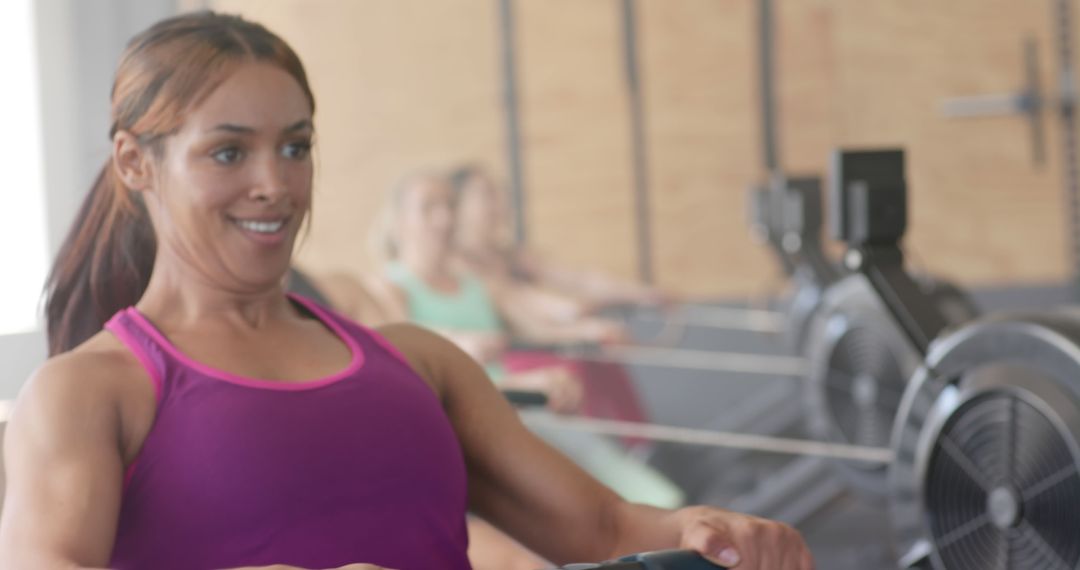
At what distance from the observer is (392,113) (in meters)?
3.65

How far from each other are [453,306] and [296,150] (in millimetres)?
2413

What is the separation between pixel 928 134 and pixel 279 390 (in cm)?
379

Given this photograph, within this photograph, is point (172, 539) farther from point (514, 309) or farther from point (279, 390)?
point (514, 309)

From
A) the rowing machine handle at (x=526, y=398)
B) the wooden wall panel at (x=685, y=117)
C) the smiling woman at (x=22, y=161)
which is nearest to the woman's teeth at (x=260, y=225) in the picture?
the rowing machine handle at (x=526, y=398)

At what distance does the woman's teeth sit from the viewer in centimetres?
122

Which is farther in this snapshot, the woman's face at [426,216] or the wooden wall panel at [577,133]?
the wooden wall panel at [577,133]

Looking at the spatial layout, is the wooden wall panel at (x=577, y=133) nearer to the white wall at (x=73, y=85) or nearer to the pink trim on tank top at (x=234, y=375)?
the white wall at (x=73, y=85)

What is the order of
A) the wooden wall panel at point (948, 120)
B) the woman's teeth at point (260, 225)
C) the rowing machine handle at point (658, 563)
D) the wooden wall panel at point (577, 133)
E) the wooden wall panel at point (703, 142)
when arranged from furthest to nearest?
1. the wooden wall panel at point (948, 120)
2. the wooden wall panel at point (703, 142)
3. the wooden wall panel at point (577, 133)
4. the woman's teeth at point (260, 225)
5. the rowing machine handle at point (658, 563)

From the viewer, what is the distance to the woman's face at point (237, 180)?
46.9 inches

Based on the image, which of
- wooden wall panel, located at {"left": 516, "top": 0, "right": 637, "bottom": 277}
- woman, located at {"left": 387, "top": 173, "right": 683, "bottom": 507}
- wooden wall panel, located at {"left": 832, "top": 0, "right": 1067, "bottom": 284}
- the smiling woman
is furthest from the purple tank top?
wooden wall panel, located at {"left": 832, "top": 0, "right": 1067, "bottom": 284}

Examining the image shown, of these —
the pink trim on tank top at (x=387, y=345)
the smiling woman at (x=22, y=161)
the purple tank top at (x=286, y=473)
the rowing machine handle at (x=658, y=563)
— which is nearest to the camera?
the rowing machine handle at (x=658, y=563)

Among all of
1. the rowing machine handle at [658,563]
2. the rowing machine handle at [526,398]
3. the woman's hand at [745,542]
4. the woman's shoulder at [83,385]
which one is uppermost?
the woman's shoulder at [83,385]

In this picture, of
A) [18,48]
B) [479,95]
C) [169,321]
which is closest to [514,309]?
[479,95]

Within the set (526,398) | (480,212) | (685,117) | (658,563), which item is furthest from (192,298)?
(685,117)
